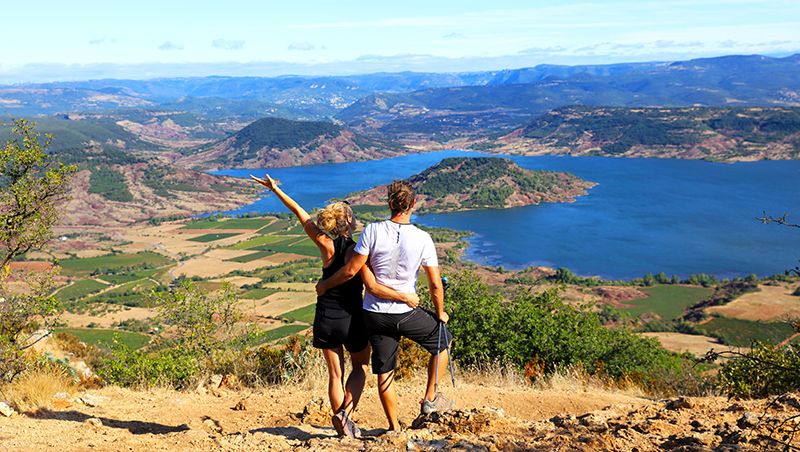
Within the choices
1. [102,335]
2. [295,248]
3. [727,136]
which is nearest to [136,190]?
[295,248]

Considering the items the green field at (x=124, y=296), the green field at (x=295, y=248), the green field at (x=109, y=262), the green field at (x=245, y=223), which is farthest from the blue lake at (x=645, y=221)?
the green field at (x=124, y=296)

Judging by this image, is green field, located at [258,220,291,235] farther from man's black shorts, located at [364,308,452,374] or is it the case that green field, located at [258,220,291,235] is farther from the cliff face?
man's black shorts, located at [364,308,452,374]

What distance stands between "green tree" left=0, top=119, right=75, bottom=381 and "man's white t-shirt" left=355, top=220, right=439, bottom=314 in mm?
5623

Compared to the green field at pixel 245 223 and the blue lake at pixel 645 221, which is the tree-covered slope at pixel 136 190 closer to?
the blue lake at pixel 645 221

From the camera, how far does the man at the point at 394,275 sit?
4105mm

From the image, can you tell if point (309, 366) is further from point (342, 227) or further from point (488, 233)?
point (488, 233)

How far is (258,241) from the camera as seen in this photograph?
102750mm

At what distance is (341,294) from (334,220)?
0.67 metres

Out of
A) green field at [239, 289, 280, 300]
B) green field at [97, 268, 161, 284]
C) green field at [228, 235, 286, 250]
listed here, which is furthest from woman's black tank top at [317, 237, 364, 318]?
green field at [228, 235, 286, 250]

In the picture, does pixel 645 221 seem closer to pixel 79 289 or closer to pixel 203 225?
pixel 203 225

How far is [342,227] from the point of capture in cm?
431

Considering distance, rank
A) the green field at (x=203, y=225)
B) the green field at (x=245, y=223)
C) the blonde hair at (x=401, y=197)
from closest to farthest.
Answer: the blonde hair at (x=401, y=197) → the green field at (x=245, y=223) → the green field at (x=203, y=225)

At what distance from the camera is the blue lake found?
80812 millimetres

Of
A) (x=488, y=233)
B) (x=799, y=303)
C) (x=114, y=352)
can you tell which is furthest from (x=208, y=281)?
(x=799, y=303)
